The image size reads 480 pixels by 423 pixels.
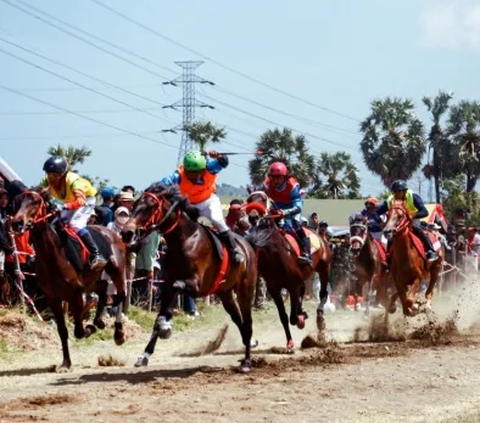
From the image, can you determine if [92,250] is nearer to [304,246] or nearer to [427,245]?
[304,246]

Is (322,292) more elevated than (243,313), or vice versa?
(322,292)

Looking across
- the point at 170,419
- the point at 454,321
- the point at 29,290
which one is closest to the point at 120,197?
the point at 29,290

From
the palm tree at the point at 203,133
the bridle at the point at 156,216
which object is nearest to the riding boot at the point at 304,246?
the bridle at the point at 156,216

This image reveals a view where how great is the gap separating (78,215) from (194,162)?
79.4 inches

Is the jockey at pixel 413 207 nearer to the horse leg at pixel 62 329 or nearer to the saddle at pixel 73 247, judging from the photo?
the saddle at pixel 73 247

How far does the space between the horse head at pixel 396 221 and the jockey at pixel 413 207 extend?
55 cm

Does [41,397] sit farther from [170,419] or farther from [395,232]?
[395,232]

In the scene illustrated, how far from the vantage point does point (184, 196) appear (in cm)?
1437

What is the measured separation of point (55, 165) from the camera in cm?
1476

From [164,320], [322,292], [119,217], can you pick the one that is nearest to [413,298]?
[322,292]

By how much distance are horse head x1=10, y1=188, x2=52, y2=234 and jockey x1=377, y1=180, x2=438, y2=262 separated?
7651 millimetres

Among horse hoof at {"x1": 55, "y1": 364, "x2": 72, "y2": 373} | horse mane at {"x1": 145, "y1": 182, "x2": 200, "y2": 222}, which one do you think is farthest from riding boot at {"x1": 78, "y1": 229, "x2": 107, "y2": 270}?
horse mane at {"x1": 145, "y1": 182, "x2": 200, "y2": 222}

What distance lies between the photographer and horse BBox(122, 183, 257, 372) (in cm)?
1359

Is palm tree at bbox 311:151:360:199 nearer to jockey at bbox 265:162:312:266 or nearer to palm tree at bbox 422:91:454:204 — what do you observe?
palm tree at bbox 422:91:454:204
